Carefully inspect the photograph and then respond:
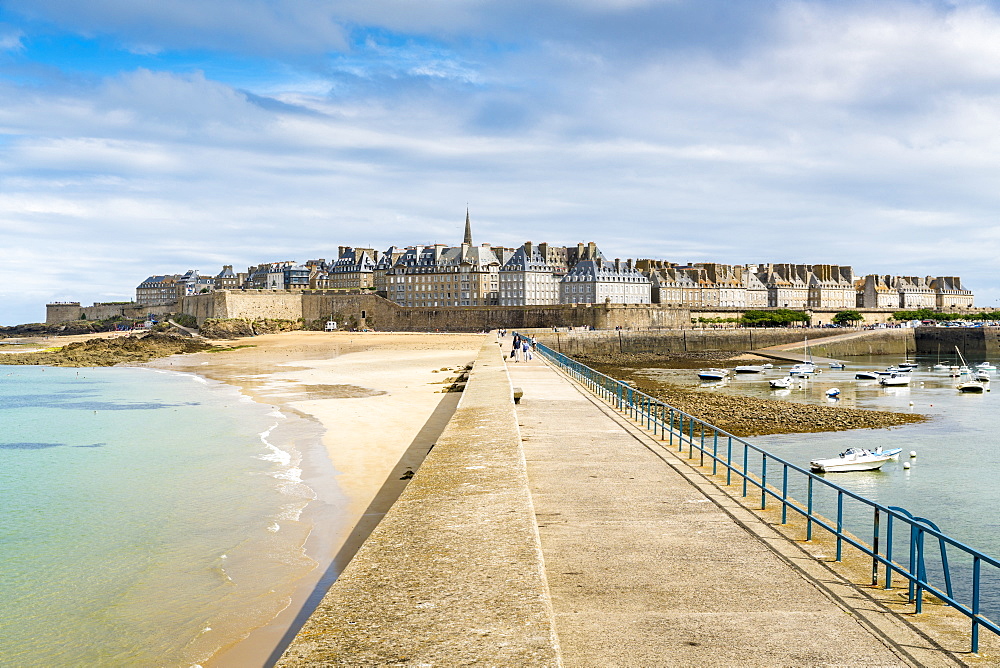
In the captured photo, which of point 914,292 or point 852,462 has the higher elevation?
point 914,292

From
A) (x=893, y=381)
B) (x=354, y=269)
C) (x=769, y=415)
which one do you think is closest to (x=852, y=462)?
(x=769, y=415)

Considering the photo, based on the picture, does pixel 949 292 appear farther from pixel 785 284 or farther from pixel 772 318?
pixel 772 318

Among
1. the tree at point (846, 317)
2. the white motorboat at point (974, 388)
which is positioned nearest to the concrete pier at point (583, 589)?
the white motorboat at point (974, 388)

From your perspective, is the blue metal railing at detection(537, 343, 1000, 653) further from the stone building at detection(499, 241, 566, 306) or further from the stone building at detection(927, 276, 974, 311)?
the stone building at detection(927, 276, 974, 311)

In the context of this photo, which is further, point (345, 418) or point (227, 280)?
point (227, 280)

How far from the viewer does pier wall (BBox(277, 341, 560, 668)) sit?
3.75 metres

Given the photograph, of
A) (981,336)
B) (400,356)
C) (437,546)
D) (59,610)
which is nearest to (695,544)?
(437,546)

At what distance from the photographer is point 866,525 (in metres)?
12.1

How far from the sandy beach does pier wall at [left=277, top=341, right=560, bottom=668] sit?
173 centimetres

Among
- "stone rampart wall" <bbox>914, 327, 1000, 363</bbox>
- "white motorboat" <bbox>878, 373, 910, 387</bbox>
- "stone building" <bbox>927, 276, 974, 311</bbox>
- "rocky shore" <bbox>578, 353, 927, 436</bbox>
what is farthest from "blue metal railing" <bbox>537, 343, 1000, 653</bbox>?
"stone building" <bbox>927, 276, 974, 311</bbox>

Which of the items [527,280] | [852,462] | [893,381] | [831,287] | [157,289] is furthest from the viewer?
[157,289]

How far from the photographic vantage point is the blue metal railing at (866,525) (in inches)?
211

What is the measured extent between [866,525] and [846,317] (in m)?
87.7

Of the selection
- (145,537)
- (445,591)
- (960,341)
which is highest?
(445,591)
